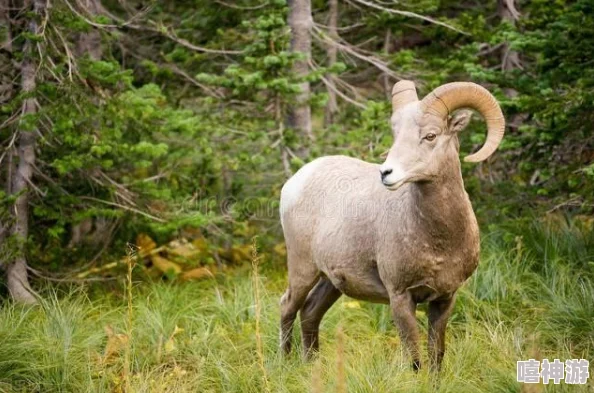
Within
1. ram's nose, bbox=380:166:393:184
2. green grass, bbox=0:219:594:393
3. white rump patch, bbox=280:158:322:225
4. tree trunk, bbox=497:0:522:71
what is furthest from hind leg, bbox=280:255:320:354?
tree trunk, bbox=497:0:522:71

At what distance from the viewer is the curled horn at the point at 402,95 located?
5.29m

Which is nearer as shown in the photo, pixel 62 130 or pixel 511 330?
pixel 511 330

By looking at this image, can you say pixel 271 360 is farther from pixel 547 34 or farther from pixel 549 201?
pixel 547 34

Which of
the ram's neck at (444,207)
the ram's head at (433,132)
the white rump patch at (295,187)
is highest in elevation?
the ram's head at (433,132)

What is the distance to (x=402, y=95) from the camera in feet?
17.4

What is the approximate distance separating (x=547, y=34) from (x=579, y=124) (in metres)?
1.05

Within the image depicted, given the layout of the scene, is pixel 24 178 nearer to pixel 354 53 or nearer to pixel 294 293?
pixel 294 293

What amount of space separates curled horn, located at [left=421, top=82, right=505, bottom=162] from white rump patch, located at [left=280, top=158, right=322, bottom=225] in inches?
63.9

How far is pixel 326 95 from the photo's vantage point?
8789 mm

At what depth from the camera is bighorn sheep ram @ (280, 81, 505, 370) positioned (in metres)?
4.99

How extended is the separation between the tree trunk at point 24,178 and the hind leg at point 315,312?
9.66 feet

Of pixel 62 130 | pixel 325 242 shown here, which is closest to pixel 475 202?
pixel 325 242

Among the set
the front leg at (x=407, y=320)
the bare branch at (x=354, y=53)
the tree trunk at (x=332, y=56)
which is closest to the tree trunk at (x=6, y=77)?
the bare branch at (x=354, y=53)

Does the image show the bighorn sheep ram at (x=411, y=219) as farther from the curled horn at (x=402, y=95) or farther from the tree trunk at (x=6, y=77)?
the tree trunk at (x=6, y=77)
